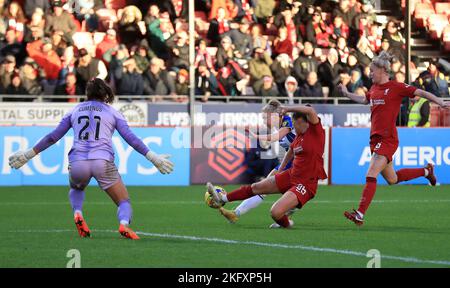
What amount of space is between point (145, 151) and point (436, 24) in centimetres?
2119

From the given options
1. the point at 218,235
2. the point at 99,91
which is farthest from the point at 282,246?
the point at 99,91

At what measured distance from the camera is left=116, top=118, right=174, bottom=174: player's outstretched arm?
11.9 meters

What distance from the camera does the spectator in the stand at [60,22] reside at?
26.3m

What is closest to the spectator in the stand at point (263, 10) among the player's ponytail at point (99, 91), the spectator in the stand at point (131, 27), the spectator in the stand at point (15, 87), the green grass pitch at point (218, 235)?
the spectator in the stand at point (131, 27)

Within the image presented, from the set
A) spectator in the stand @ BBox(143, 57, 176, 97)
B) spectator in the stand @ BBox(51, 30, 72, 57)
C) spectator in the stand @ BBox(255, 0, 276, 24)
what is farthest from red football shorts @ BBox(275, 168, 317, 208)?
spectator in the stand @ BBox(255, 0, 276, 24)

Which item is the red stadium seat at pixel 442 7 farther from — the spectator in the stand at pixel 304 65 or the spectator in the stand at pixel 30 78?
the spectator in the stand at pixel 30 78

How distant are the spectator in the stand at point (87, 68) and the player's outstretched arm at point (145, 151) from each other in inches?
526

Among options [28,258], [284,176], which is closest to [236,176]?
[284,176]

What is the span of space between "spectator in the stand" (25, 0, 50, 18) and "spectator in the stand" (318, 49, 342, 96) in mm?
6756

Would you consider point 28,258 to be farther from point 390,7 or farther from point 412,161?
point 390,7

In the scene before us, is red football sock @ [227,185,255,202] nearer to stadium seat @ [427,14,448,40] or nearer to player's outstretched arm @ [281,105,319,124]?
player's outstretched arm @ [281,105,319,124]

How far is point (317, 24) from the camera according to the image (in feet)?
97.0

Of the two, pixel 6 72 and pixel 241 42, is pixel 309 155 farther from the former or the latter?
pixel 241 42
